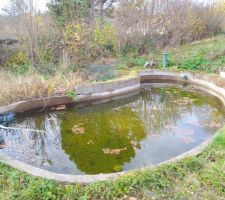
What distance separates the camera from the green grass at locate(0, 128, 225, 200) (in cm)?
310

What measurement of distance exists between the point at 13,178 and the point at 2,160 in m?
0.56

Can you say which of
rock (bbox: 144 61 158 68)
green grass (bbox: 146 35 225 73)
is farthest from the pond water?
rock (bbox: 144 61 158 68)

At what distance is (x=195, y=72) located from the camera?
9.53 metres

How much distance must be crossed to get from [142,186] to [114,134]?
2.29 m

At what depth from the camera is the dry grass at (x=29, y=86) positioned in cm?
665

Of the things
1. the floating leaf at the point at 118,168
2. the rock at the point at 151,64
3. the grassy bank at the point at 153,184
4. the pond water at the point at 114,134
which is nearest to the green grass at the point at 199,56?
the rock at the point at 151,64

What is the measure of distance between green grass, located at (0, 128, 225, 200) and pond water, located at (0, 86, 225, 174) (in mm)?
761

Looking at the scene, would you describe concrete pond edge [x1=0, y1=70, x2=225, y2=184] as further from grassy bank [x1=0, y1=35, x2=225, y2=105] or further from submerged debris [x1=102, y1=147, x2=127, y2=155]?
submerged debris [x1=102, y1=147, x2=127, y2=155]

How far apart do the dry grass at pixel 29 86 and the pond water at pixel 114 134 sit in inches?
25.2

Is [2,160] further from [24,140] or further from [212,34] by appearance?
[212,34]

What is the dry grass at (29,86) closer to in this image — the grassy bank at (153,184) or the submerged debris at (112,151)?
the submerged debris at (112,151)

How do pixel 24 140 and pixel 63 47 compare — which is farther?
pixel 63 47

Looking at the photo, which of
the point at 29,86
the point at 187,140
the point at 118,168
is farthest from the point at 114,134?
the point at 29,86

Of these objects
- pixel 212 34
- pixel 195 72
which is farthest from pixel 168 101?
pixel 212 34
